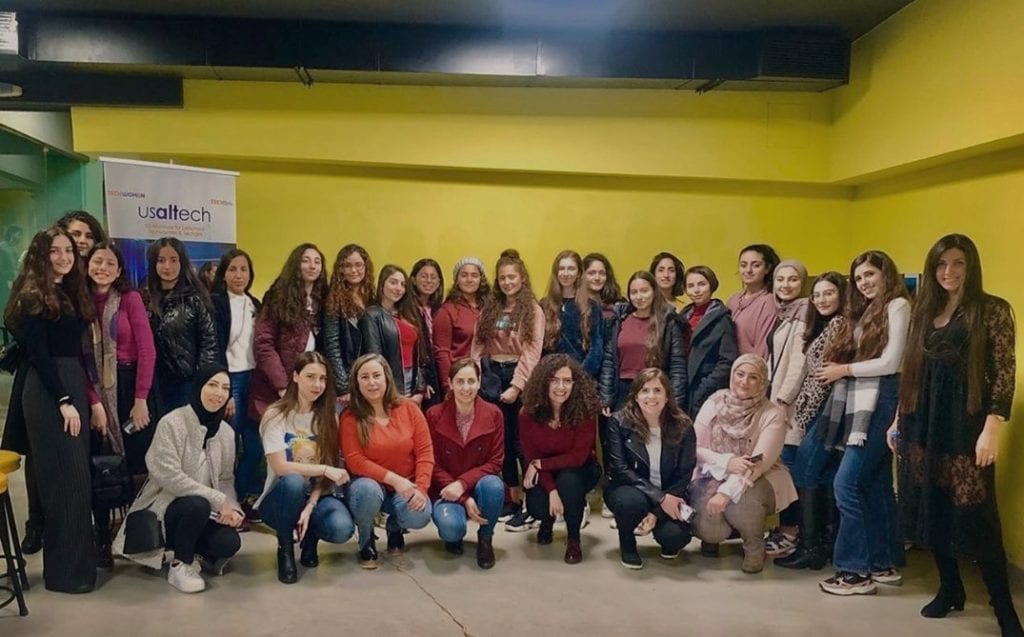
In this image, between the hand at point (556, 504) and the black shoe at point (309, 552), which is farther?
the hand at point (556, 504)

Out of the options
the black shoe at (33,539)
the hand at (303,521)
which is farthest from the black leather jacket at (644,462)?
the black shoe at (33,539)

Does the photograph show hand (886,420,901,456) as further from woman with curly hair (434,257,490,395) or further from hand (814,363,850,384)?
woman with curly hair (434,257,490,395)

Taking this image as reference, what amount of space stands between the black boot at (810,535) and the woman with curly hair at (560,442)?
1009 millimetres

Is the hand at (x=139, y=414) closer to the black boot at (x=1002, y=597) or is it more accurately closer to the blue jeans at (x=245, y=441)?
the blue jeans at (x=245, y=441)

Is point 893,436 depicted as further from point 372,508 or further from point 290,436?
point 290,436

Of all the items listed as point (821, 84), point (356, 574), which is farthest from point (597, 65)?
point (356, 574)

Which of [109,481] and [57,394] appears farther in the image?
[109,481]

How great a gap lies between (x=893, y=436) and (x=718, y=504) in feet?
2.71

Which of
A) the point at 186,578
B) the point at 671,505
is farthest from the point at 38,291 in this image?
the point at 671,505

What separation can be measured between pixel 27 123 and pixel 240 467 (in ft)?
9.75

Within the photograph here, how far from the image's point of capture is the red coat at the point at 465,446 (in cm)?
373

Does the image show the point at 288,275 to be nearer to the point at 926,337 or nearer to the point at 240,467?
the point at 240,467

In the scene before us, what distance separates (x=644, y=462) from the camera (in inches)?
146

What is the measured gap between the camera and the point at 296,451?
3545 mm
